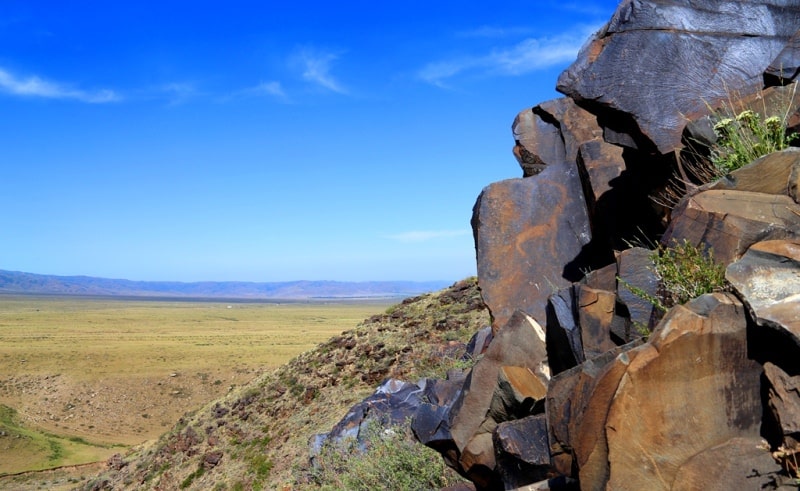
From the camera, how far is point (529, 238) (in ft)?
34.6

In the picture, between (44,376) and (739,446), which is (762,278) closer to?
(739,446)

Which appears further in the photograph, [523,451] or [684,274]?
[523,451]

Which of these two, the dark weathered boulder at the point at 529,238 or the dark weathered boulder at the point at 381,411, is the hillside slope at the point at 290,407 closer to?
the dark weathered boulder at the point at 381,411

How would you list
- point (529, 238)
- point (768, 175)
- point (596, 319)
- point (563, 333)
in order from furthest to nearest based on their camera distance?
1. point (529, 238)
2. point (563, 333)
3. point (596, 319)
4. point (768, 175)

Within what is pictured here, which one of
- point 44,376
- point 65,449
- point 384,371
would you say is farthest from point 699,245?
point 44,376

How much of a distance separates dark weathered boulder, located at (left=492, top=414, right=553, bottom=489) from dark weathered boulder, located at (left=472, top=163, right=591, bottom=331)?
10.5 ft

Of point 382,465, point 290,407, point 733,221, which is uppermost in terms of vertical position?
point 733,221

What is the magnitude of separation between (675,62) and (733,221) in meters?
3.65

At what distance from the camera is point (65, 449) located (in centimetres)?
3391

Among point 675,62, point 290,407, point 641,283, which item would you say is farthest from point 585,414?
point 290,407

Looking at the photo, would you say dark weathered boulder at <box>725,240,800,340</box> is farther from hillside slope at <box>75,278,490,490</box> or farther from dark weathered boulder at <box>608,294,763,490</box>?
hillside slope at <box>75,278,490,490</box>

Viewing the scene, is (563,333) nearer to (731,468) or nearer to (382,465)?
(731,468)

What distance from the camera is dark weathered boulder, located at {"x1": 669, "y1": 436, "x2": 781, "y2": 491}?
4.41 meters

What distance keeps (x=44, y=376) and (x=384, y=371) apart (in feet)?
130
